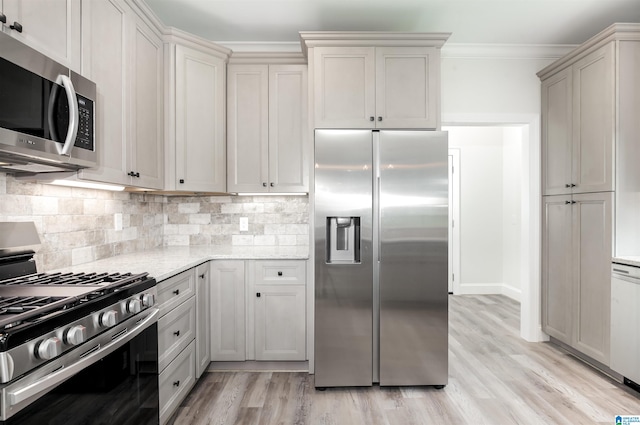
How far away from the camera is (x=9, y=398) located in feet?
3.14

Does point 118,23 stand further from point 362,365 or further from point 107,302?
point 362,365

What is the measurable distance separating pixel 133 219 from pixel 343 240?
165 cm

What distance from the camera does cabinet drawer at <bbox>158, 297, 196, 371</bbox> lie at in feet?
6.22

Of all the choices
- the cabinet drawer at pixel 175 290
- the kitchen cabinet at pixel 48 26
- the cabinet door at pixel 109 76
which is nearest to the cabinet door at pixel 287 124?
the cabinet drawer at pixel 175 290

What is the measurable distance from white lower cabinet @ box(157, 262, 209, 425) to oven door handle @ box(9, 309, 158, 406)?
12.3 inches

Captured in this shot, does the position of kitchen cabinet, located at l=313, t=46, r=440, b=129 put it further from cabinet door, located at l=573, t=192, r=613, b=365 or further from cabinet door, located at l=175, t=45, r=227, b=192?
cabinet door, located at l=573, t=192, r=613, b=365

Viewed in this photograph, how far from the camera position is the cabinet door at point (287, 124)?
296 cm

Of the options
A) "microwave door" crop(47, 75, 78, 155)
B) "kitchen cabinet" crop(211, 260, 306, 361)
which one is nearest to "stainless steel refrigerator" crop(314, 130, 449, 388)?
"kitchen cabinet" crop(211, 260, 306, 361)

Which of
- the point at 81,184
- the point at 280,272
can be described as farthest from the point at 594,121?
the point at 81,184

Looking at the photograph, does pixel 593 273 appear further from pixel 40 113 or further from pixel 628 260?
pixel 40 113

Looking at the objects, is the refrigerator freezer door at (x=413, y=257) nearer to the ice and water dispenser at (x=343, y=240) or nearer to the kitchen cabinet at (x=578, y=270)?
the ice and water dispenser at (x=343, y=240)

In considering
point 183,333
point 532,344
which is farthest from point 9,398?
point 532,344

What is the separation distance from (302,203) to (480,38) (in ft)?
7.13

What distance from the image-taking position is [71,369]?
1176 millimetres
